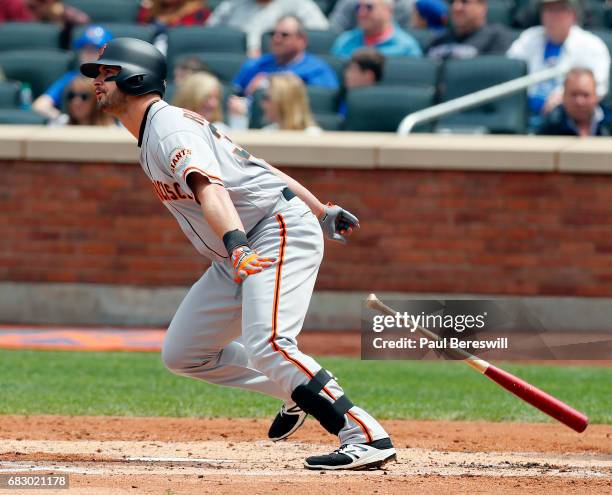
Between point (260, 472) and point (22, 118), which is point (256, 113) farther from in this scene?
point (260, 472)

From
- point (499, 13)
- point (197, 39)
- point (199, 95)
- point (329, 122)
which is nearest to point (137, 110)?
point (199, 95)

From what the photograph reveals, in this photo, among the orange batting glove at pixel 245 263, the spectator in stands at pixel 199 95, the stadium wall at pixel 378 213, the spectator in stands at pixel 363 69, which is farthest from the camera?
the spectator in stands at pixel 363 69

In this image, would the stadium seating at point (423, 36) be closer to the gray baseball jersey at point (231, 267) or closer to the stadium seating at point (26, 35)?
the stadium seating at point (26, 35)

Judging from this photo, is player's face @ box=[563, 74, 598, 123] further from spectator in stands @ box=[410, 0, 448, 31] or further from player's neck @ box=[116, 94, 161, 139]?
player's neck @ box=[116, 94, 161, 139]

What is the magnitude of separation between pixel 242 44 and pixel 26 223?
290 cm

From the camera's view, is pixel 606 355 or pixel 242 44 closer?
pixel 606 355

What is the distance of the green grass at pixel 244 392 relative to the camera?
26.1 ft

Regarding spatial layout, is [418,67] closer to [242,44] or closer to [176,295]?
[242,44]

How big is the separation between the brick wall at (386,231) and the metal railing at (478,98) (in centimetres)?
45

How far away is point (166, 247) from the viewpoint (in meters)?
11.5

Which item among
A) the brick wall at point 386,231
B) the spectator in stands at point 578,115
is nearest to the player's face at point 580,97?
the spectator in stands at point 578,115

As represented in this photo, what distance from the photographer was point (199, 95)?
35.4 ft

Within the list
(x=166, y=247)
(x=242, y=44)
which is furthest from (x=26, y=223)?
(x=242, y=44)

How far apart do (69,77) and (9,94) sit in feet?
1.91
